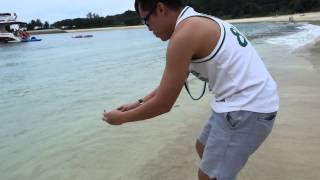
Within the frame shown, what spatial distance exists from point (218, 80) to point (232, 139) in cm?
33

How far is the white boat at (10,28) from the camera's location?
6475 centimetres

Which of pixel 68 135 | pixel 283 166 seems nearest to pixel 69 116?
pixel 68 135

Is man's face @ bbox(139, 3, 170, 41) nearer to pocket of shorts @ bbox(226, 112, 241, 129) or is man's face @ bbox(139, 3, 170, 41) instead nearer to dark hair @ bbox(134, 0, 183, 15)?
dark hair @ bbox(134, 0, 183, 15)

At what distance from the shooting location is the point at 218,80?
2527mm

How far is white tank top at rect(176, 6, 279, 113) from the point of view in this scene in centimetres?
247

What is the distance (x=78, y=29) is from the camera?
186 metres

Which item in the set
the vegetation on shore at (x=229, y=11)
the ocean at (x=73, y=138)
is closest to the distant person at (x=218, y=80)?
the ocean at (x=73, y=138)

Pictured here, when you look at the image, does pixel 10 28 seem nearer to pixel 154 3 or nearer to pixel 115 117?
pixel 115 117

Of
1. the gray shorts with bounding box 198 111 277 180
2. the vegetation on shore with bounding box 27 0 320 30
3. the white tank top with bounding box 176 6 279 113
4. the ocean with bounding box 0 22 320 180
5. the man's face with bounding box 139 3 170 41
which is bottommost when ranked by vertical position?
the vegetation on shore with bounding box 27 0 320 30

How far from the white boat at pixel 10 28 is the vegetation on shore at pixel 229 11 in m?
52.4

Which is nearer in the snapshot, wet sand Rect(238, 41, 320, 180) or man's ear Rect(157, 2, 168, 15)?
man's ear Rect(157, 2, 168, 15)

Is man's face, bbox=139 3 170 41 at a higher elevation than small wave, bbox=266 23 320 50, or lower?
higher

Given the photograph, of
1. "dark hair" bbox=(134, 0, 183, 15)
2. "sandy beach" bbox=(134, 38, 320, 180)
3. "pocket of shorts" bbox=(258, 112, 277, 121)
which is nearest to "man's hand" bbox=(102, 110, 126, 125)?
"dark hair" bbox=(134, 0, 183, 15)

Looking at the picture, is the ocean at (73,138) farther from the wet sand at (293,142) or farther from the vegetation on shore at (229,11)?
the vegetation on shore at (229,11)
